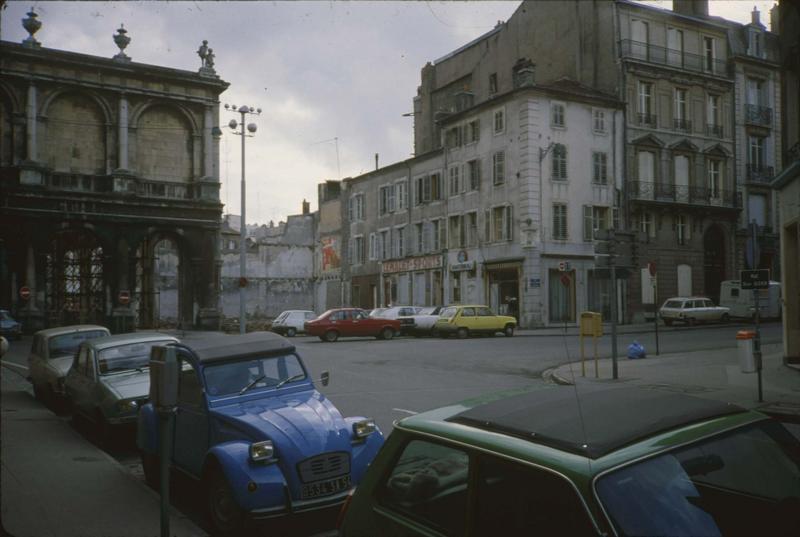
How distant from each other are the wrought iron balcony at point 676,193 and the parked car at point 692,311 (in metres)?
5.42

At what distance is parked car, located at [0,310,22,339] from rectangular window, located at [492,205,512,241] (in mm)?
24646

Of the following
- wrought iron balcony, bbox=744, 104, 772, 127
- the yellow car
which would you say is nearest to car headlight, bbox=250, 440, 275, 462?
the yellow car

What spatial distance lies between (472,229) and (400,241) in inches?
333

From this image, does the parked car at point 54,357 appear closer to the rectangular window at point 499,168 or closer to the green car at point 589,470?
the green car at point 589,470

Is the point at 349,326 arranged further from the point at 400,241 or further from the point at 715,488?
the point at 715,488

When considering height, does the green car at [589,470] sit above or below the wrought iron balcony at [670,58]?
below

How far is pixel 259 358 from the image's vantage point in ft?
23.6

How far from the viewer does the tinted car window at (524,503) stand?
100 inches

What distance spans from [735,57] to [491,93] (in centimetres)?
1619

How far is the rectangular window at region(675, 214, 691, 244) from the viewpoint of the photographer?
3760 centimetres

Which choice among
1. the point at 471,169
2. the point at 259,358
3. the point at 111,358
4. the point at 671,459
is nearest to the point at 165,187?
the point at 471,169

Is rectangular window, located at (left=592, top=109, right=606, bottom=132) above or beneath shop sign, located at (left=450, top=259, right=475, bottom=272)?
above

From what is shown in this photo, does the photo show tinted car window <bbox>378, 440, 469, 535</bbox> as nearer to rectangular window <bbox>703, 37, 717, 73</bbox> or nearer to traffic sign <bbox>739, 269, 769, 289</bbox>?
traffic sign <bbox>739, 269, 769, 289</bbox>

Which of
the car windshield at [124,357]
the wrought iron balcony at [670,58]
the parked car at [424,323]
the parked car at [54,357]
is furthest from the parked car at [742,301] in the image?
the car windshield at [124,357]
